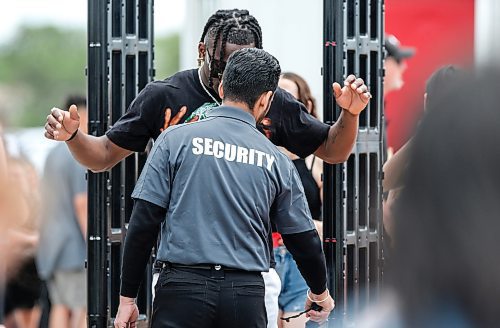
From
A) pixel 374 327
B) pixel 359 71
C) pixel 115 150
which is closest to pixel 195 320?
pixel 115 150

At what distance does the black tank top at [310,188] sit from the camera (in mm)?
5027

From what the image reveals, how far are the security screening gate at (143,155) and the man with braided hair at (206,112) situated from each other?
292 millimetres

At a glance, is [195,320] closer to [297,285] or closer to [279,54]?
[297,285]

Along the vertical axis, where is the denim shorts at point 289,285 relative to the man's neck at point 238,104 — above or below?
below

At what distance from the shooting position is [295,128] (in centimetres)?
391

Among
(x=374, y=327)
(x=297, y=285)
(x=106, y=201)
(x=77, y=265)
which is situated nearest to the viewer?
(x=374, y=327)

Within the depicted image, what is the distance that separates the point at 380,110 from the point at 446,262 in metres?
3.35

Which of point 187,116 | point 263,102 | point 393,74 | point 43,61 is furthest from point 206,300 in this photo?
point 43,61

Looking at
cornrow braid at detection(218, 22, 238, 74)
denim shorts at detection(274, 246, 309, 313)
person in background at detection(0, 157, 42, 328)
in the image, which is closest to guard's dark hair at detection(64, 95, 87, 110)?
person in background at detection(0, 157, 42, 328)

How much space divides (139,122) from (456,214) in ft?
9.27

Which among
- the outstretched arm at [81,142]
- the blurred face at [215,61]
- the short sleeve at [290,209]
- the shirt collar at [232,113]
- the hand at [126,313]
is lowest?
the hand at [126,313]

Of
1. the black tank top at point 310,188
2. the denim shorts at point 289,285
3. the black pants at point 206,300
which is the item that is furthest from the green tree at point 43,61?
the black pants at point 206,300

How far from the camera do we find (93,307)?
13.9 feet

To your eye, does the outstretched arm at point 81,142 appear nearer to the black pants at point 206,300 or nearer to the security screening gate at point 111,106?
the security screening gate at point 111,106
